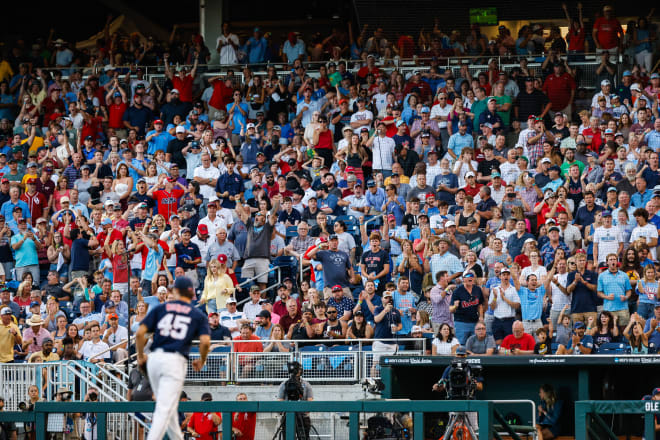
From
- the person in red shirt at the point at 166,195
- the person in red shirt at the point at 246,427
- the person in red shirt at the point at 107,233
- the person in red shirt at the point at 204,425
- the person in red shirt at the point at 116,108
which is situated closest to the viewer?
the person in red shirt at the point at 246,427

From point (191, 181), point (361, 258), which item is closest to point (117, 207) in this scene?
point (191, 181)

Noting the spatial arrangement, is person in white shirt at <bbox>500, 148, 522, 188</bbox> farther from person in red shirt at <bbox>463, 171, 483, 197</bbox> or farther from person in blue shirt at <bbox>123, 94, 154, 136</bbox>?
person in blue shirt at <bbox>123, 94, 154, 136</bbox>

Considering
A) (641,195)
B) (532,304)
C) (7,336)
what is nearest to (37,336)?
(7,336)

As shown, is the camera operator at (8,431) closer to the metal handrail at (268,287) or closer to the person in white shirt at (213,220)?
the metal handrail at (268,287)

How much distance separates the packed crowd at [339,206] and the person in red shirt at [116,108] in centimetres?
5

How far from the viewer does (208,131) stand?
22000mm

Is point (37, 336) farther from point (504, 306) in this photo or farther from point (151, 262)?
point (504, 306)

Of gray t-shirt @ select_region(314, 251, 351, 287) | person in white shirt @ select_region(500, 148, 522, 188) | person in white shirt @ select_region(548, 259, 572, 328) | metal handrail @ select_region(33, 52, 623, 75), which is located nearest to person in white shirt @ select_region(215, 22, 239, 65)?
metal handrail @ select_region(33, 52, 623, 75)

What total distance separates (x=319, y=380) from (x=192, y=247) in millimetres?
4216

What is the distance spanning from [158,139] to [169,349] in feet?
47.8

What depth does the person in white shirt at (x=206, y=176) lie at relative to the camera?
20.9m

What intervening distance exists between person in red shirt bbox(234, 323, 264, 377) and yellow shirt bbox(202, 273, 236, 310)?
4.45 feet

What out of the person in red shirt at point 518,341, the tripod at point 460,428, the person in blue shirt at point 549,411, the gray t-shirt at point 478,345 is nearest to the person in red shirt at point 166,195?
the gray t-shirt at point 478,345

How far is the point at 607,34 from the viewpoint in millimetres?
23391
